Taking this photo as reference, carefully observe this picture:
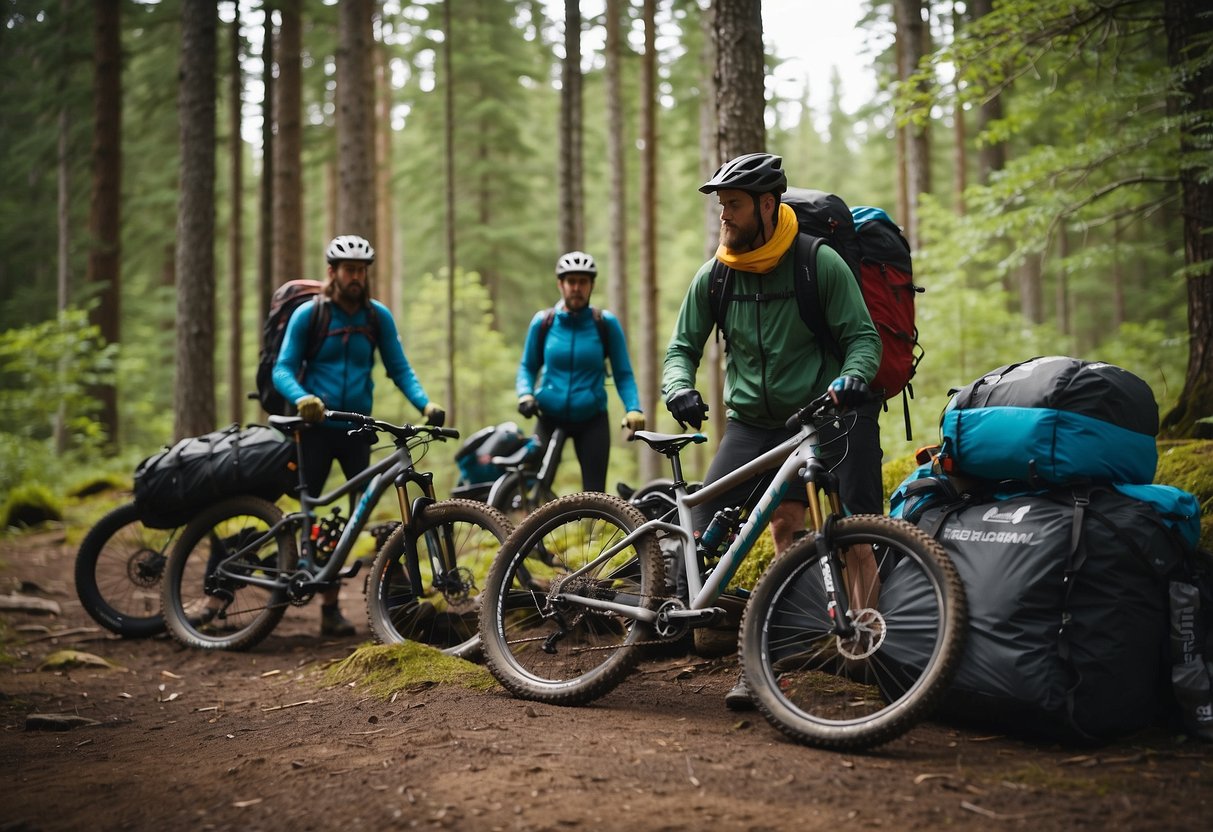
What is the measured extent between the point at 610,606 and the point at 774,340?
1467 mm

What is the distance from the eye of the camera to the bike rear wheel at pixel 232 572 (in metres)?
A: 6.07

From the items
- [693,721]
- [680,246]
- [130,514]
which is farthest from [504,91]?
[693,721]

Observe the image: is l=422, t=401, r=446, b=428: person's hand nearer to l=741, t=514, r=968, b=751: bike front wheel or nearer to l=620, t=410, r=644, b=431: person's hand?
l=620, t=410, r=644, b=431: person's hand

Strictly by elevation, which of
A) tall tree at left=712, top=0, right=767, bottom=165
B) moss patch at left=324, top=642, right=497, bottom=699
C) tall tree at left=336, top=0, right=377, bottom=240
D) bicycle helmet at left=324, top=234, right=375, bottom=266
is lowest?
moss patch at left=324, top=642, right=497, bottom=699

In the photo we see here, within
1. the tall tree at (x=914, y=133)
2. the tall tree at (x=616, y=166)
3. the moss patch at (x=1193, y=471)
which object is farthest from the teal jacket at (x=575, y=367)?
the tall tree at (x=616, y=166)

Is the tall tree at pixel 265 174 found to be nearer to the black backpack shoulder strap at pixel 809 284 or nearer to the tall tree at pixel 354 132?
the tall tree at pixel 354 132

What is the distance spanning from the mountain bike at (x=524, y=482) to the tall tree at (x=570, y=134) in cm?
818

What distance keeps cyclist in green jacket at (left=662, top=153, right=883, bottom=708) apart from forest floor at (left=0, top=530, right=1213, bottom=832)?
729mm

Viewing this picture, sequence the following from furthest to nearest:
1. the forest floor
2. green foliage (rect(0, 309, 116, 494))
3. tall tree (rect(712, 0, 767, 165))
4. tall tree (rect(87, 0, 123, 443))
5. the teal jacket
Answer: tall tree (rect(87, 0, 123, 443)) → green foliage (rect(0, 309, 116, 494)) → the teal jacket → tall tree (rect(712, 0, 767, 165)) → the forest floor

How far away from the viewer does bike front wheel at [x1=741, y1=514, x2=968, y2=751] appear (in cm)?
316

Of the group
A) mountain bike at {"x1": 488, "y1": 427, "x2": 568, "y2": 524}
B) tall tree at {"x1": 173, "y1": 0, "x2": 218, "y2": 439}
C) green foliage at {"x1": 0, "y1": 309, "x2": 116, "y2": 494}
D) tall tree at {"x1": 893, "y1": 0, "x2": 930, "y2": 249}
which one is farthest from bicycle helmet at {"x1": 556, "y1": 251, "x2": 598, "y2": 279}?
green foliage at {"x1": 0, "y1": 309, "x2": 116, "y2": 494}

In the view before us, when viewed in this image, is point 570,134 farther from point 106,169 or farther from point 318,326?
point 318,326

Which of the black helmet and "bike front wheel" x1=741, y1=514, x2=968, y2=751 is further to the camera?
the black helmet

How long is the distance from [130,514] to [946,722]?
5.77 m
